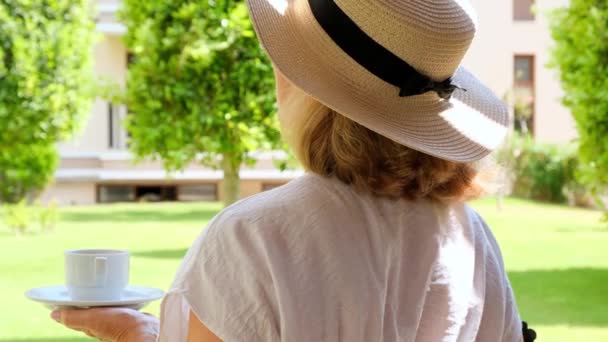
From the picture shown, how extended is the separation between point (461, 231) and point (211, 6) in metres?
6.57

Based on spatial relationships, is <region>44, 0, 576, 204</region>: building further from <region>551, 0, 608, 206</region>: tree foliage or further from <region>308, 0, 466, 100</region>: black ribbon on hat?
<region>308, 0, 466, 100</region>: black ribbon on hat

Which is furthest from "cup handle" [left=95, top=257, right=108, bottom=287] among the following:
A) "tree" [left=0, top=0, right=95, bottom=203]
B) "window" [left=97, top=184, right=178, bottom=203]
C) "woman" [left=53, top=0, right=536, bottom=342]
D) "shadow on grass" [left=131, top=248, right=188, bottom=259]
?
"window" [left=97, top=184, right=178, bottom=203]

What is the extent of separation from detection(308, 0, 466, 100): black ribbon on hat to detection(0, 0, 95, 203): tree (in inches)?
383

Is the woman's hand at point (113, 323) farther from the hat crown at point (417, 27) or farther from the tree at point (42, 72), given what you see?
the tree at point (42, 72)

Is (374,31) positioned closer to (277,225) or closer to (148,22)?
(277,225)

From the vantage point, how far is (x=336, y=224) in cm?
111

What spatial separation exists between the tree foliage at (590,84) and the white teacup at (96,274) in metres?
5.01

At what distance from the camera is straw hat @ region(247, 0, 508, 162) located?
111 centimetres

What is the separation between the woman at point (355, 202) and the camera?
1.08 meters

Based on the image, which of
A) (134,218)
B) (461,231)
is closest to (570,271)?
(134,218)

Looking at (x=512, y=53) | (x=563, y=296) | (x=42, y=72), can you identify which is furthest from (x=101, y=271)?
(x=512, y=53)

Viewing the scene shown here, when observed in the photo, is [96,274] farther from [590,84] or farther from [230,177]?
[230,177]

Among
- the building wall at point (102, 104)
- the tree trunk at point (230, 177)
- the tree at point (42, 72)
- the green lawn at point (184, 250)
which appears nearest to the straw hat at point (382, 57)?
the green lawn at point (184, 250)

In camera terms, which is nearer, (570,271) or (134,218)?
(570,271)
